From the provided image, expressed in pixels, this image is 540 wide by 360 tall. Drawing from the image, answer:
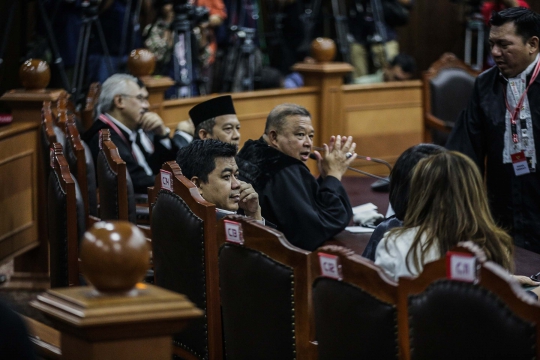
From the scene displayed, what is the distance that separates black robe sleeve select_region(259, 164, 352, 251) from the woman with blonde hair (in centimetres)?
117

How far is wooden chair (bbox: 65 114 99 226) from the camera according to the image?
314 centimetres

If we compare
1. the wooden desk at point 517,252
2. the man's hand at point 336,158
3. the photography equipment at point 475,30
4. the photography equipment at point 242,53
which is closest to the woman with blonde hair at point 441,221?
the wooden desk at point 517,252

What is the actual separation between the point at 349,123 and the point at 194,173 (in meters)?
3.18

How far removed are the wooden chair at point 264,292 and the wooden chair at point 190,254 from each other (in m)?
0.10

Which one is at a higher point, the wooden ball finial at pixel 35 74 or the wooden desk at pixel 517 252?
the wooden ball finial at pixel 35 74

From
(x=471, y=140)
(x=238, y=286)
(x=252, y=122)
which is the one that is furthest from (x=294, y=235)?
(x=252, y=122)

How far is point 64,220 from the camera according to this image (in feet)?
9.04

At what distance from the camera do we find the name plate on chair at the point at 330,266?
65.7 inches

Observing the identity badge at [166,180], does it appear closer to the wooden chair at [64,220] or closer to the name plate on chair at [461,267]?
the wooden chair at [64,220]

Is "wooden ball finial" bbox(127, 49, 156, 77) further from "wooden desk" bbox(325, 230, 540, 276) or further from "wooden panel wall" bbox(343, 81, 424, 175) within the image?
"wooden desk" bbox(325, 230, 540, 276)

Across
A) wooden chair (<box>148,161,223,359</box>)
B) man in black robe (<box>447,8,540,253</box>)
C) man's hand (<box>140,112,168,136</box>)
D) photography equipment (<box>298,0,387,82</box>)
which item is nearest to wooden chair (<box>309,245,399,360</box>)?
wooden chair (<box>148,161,223,359</box>)

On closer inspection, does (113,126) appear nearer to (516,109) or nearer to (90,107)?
(90,107)

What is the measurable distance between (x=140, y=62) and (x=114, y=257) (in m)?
3.56

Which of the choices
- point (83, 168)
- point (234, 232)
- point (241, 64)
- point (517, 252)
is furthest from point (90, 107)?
point (234, 232)
